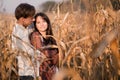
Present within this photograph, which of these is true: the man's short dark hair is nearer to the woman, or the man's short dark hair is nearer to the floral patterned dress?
the woman

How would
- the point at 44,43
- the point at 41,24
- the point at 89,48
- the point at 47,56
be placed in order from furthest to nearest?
the point at 41,24, the point at 44,43, the point at 47,56, the point at 89,48

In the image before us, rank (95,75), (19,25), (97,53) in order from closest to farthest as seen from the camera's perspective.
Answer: (97,53)
(95,75)
(19,25)

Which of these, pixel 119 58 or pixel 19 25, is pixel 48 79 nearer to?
pixel 19 25

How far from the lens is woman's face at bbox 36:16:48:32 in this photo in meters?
1.95

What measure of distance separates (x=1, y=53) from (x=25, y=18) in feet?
0.83

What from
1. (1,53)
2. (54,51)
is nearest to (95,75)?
(54,51)

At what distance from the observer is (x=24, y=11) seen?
6.73ft

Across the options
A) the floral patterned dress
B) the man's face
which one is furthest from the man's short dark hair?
the floral patterned dress

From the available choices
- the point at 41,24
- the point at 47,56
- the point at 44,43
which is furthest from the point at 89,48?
the point at 41,24

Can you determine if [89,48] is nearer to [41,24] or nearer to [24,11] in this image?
[41,24]

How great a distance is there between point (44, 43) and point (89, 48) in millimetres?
599

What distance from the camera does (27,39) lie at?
184 cm

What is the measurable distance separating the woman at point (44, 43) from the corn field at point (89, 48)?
14 centimetres

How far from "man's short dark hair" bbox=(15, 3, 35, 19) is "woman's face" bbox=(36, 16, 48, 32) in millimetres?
68
